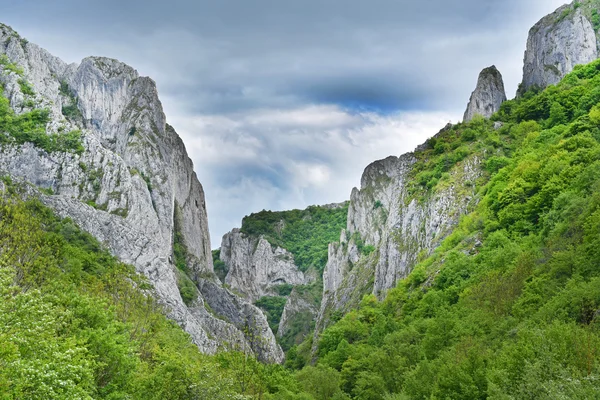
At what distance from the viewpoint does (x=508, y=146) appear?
78.3m

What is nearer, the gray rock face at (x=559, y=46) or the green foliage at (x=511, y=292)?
the green foliage at (x=511, y=292)

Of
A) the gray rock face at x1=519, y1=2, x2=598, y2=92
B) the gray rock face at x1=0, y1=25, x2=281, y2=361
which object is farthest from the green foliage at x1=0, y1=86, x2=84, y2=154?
the gray rock face at x1=519, y1=2, x2=598, y2=92

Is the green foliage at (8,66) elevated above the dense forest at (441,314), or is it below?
above

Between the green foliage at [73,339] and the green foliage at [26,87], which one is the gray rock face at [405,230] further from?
the green foliage at [26,87]

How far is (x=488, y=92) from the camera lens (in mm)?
120125

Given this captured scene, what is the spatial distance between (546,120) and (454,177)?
15243 millimetres

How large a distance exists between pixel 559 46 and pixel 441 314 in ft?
233

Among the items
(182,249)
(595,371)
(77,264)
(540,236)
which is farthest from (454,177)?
(182,249)

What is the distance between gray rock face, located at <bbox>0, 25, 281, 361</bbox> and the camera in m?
96.9

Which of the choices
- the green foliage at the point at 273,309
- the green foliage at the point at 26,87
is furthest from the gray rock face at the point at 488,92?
the green foliage at the point at 273,309

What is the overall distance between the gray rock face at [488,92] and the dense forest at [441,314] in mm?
34050

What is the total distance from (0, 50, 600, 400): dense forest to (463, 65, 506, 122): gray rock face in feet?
112

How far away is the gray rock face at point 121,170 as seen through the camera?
96875 mm

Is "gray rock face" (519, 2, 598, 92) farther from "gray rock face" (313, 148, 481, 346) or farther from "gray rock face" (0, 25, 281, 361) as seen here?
"gray rock face" (0, 25, 281, 361)
